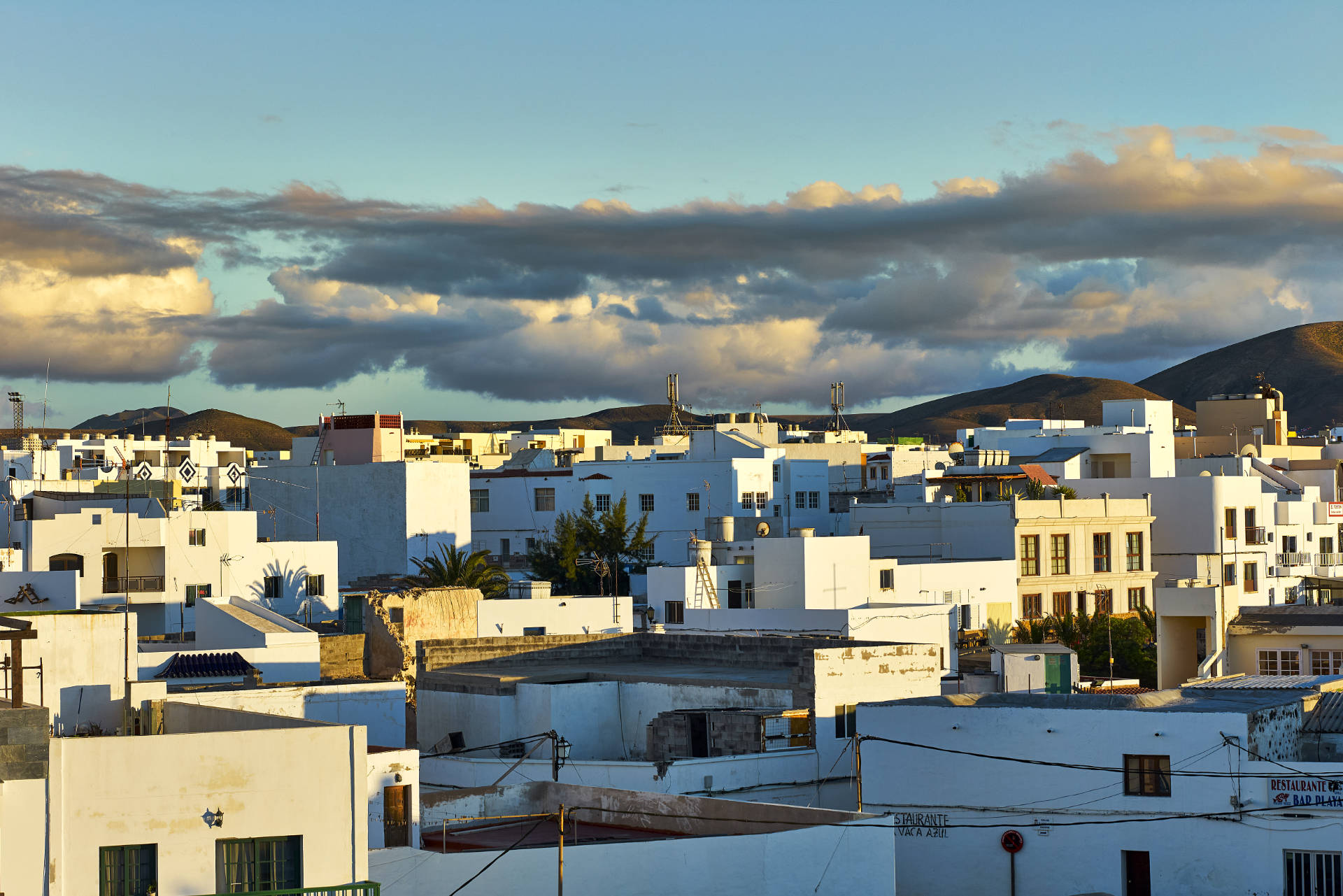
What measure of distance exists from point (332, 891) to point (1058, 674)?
2544 cm

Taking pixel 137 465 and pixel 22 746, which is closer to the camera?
pixel 22 746

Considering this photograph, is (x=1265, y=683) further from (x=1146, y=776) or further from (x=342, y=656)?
(x=342, y=656)

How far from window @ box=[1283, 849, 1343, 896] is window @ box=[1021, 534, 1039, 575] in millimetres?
38007

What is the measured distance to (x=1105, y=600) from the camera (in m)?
66.7

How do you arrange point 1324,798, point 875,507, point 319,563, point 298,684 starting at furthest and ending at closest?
1. point 875,507
2. point 319,563
3. point 298,684
4. point 1324,798

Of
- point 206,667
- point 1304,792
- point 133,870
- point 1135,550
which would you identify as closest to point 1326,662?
point 1304,792

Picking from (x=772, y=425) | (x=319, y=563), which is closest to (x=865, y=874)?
(x=319, y=563)

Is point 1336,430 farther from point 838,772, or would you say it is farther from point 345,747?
point 345,747

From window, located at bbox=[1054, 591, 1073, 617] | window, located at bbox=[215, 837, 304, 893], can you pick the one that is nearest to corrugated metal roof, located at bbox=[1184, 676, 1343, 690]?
window, located at bbox=[215, 837, 304, 893]

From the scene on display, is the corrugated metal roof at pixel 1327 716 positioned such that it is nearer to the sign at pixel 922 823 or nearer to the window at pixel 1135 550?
the sign at pixel 922 823

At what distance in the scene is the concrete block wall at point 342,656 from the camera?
40.3 meters

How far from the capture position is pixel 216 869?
20.1 metres

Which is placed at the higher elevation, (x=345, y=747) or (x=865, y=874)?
(x=345, y=747)

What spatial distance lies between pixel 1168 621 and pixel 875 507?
19.3 metres
